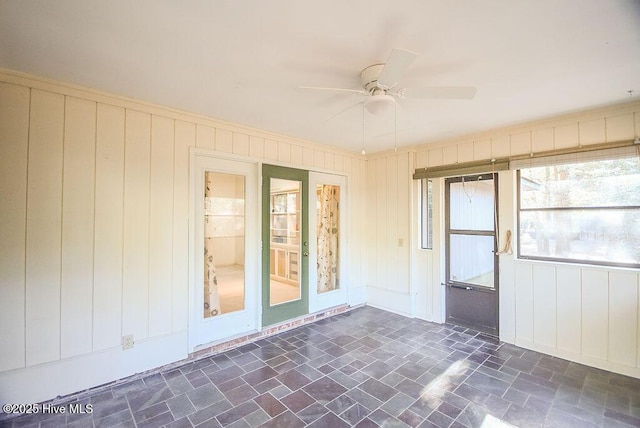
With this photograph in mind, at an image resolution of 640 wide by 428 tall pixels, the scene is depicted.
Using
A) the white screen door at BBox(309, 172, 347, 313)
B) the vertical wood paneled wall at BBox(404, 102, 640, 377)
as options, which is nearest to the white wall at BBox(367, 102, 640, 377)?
the vertical wood paneled wall at BBox(404, 102, 640, 377)

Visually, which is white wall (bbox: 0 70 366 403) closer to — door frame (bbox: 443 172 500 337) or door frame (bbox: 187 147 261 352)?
door frame (bbox: 187 147 261 352)

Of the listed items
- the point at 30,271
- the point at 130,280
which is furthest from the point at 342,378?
the point at 30,271

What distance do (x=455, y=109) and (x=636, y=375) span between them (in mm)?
3129

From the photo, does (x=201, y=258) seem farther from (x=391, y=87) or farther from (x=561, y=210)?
(x=561, y=210)

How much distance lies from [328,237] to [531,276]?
276 centimetres

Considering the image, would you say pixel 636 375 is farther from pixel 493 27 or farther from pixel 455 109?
pixel 493 27

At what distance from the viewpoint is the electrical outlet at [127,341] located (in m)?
2.69

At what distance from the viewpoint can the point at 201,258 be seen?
10.6 ft

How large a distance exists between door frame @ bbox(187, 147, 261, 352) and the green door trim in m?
0.10

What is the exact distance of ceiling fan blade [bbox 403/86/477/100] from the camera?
194 cm

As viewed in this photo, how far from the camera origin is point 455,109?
2.96 metres

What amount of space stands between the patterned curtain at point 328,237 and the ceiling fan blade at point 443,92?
2.66m

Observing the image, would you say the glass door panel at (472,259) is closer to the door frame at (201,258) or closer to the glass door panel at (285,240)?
the glass door panel at (285,240)

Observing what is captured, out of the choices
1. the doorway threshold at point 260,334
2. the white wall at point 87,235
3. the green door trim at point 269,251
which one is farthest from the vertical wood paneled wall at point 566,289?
the white wall at point 87,235
